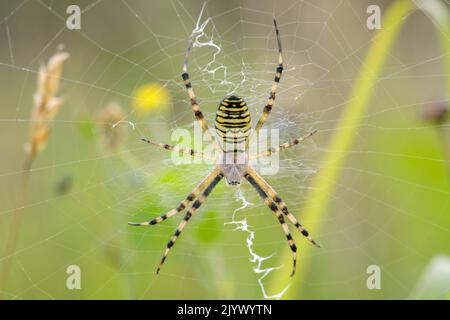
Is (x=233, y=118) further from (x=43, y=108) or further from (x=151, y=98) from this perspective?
(x=43, y=108)

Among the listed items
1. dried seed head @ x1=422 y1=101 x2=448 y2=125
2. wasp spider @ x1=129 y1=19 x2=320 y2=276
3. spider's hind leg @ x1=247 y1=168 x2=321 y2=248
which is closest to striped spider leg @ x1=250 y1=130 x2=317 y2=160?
wasp spider @ x1=129 y1=19 x2=320 y2=276

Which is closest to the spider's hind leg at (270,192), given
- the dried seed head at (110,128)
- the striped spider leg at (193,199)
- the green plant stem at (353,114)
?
the striped spider leg at (193,199)

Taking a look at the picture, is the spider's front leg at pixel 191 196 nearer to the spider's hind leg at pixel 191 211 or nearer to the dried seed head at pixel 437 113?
the spider's hind leg at pixel 191 211

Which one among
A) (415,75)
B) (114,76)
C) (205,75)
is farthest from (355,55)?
(114,76)

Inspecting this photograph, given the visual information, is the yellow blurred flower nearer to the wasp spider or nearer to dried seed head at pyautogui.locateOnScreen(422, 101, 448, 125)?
the wasp spider

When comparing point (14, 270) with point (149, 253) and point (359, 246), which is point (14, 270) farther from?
point (359, 246)
